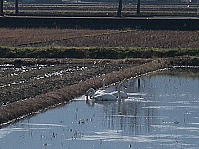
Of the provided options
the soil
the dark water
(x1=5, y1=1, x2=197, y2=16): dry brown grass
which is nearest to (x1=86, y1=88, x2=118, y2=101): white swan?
the dark water

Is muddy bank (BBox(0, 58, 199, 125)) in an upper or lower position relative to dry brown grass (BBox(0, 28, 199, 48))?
upper

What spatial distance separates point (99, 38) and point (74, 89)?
47.6ft

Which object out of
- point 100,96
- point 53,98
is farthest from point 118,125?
point 100,96

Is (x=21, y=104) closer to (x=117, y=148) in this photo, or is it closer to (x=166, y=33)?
(x=117, y=148)

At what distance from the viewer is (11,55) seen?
2609cm

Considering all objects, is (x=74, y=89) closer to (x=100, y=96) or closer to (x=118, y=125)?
(x=100, y=96)

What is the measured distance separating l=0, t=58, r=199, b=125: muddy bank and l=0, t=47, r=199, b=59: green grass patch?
1.36 metres

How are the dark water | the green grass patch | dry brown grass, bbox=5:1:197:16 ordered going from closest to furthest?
the dark water
the green grass patch
dry brown grass, bbox=5:1:197:16

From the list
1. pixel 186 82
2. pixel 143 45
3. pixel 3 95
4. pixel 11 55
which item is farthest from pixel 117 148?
pixel 143 45

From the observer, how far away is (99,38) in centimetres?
3136

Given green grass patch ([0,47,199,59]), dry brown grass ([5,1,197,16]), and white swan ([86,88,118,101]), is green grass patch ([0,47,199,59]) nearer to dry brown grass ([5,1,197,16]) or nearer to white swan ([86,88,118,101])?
white swan ([86,88,118,101])

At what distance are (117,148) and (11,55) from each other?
590 inches

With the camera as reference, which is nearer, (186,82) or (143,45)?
(186,82)

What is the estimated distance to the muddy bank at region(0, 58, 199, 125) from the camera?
45.4 feet
